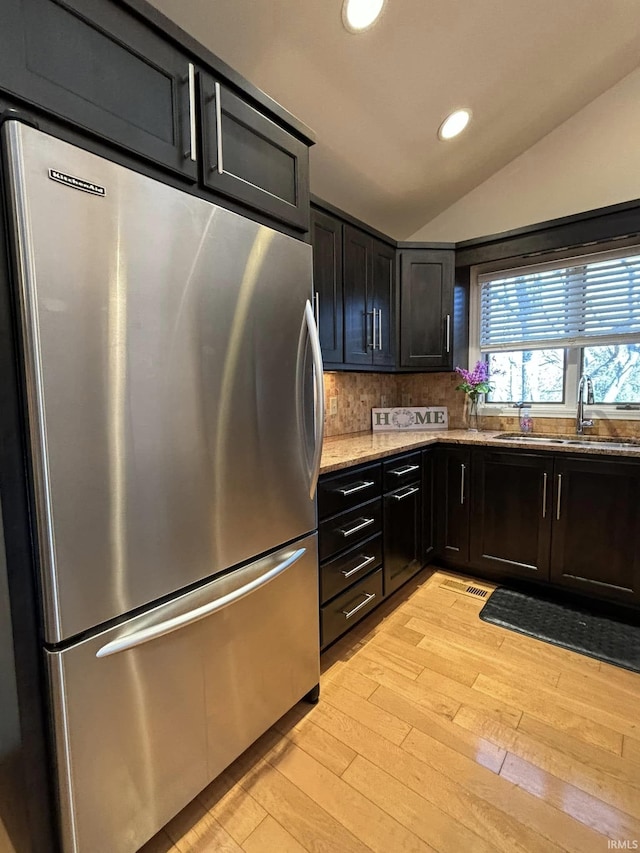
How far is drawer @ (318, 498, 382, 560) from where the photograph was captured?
1.76 m

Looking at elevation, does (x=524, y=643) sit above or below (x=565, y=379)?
below

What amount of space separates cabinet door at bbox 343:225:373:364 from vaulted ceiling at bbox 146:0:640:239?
378 mm

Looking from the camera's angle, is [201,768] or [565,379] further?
[565,379]

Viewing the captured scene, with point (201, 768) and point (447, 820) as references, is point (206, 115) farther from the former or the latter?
point (447, 820)

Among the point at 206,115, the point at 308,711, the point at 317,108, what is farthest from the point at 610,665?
the point at 317,108

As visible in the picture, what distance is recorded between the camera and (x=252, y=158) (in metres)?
1.32

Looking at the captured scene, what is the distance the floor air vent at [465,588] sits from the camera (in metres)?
2.52

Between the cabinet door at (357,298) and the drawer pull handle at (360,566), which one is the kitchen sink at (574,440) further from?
the drawer pull handle at (360,566)

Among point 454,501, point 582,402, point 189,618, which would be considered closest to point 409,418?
point 454,501

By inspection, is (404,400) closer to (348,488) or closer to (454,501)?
(454,501)

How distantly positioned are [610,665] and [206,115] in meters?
2.66

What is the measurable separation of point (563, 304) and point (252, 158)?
241 cm

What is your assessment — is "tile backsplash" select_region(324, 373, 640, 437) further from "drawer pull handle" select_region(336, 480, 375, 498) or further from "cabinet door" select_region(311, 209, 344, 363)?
"drawer pull handle" select_region(336, 480, 375, 498)

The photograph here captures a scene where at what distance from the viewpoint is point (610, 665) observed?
188 centimetres
